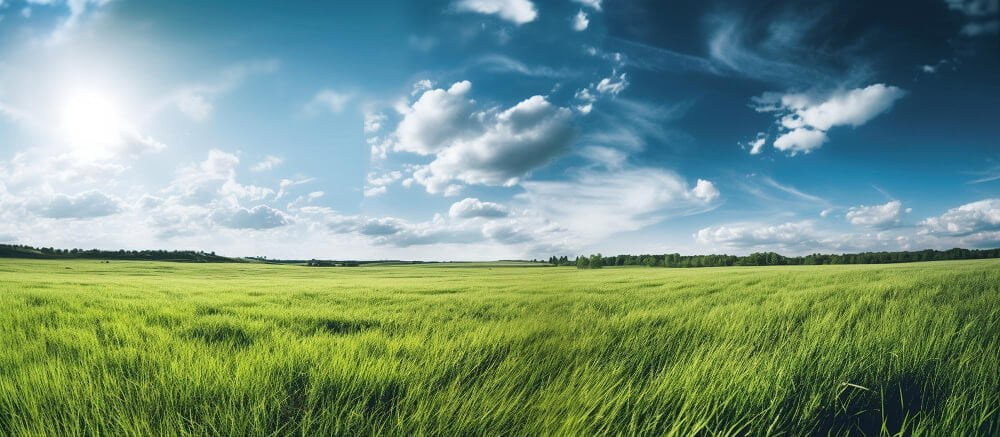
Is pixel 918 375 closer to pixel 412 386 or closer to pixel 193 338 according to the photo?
pixel 412 386

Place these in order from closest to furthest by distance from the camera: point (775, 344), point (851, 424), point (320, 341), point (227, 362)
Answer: point (851, 424) → point (227, 362) → point (775, 344) → point (320, 341)

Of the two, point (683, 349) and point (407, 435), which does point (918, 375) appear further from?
point (407, 435)

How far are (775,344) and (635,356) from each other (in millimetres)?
1086

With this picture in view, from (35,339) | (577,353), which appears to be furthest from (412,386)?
(35,339)

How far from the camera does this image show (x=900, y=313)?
11.2 ft

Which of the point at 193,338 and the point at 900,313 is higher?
the point at 900,313

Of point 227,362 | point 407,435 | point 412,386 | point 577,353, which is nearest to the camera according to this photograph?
point 407,435

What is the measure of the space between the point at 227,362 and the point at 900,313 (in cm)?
516

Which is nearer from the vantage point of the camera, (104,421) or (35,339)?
(104,421)

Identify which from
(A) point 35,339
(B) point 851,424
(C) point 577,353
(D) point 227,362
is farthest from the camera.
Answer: (A) point 35,339

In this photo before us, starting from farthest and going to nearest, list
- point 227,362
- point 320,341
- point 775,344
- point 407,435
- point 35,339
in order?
point 35,339 → point 320,341 → point 775,344 → point 227,362 → point 407,435

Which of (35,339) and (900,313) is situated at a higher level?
(900,313)

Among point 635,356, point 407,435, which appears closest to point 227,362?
point 407,435

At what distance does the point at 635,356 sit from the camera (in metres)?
2.43
